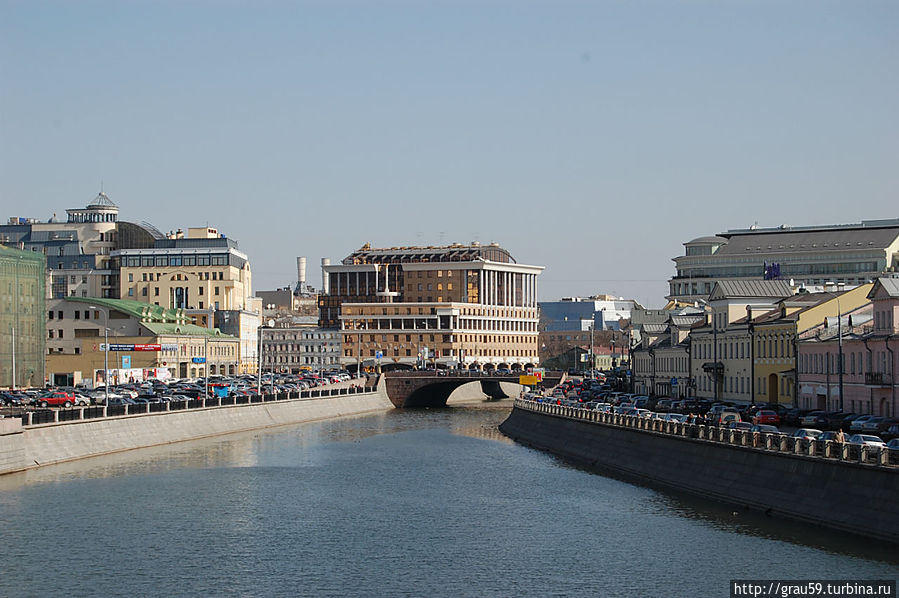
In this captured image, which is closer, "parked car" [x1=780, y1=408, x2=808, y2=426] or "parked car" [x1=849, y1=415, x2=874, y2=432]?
"parked car" [x1=849, y1=415, x2=874, y2=432]

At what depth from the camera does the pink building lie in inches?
2926

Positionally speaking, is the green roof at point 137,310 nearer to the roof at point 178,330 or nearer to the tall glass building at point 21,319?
the roof at point 178,330

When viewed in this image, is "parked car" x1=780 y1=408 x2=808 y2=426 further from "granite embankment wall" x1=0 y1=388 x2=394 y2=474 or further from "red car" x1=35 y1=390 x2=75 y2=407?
"red car" x1=35 y1=390 x2=75 y2=407

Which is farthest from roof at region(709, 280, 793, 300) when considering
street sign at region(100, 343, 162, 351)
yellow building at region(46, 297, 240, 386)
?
street sign at region(100, 343, 162, 351)

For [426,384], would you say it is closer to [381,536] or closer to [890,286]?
[890,286]

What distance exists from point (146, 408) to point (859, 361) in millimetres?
47210

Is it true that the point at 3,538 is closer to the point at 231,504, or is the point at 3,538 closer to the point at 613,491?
the point at 231,504

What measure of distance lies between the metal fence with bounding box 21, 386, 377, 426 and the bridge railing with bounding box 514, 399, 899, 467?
30819 mm

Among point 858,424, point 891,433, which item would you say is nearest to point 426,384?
point 858,424

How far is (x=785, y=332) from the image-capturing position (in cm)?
9406

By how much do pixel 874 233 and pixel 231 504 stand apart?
138743mm

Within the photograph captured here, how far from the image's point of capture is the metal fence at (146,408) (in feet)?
254

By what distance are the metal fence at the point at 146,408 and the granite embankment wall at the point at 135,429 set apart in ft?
1.31

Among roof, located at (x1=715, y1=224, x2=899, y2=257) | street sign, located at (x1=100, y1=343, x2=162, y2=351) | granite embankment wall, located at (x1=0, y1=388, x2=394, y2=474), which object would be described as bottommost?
granite embankment wall, located at (x1=0, y1=388, x2=394, y2=474)
